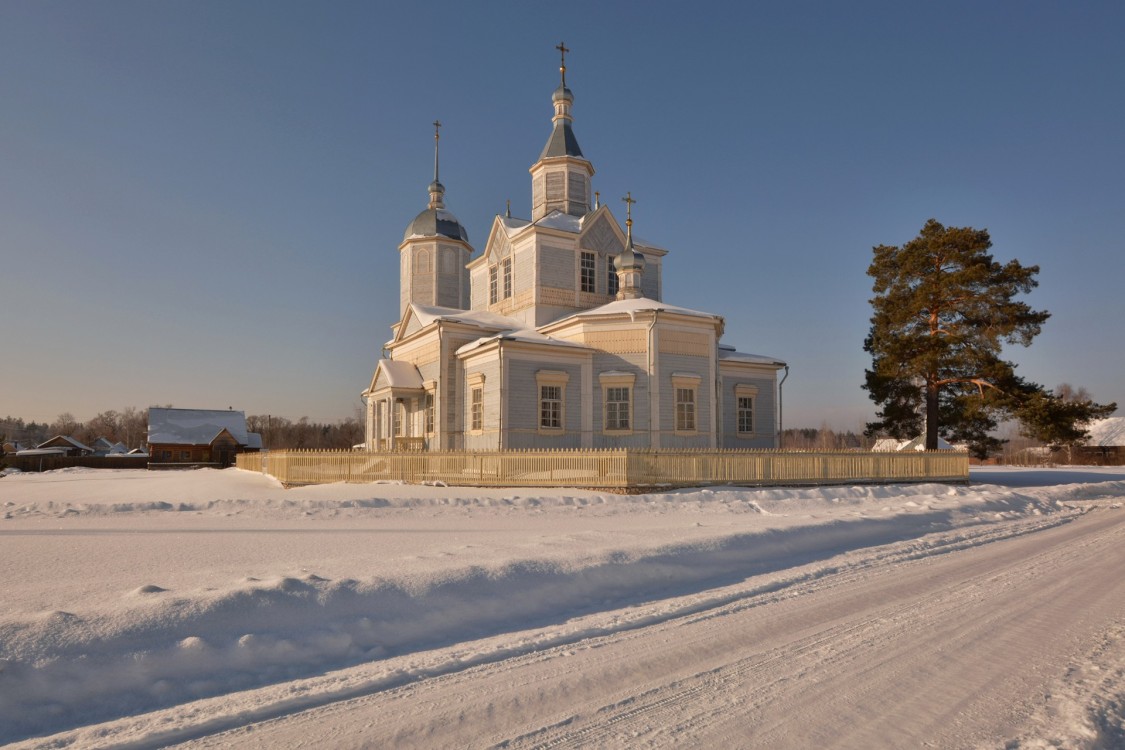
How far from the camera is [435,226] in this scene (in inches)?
1377

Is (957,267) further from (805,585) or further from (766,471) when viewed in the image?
(805,585)

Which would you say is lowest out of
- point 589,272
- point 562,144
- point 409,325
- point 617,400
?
point 617,400

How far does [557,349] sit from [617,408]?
108 inches

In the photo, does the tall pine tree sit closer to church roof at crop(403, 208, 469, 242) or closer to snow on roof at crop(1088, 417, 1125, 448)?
church roof at crop(403, 208, 469, 242)

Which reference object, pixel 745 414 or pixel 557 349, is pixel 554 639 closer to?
pixel 557 349

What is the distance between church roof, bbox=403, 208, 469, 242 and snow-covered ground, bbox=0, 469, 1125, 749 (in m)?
25.0

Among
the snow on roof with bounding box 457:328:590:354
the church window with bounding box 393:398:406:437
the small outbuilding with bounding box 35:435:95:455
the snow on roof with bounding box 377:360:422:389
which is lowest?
the small outbuilding with bounding box 35:435:95:455

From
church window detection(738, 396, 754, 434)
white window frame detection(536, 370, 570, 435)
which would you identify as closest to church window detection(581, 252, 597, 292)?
white window frame detection(536, 370, 570, 435)

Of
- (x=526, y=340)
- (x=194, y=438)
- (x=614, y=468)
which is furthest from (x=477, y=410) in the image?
(x=194, y=438)

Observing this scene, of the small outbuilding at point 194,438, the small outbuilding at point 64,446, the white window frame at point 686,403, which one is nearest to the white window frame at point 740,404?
the white window frame at point 686,403

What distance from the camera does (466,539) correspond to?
10.8m

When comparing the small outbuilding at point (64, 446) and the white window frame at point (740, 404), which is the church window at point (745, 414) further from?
the small outbuilding at point (64, 446)

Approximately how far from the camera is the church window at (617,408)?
23.5m

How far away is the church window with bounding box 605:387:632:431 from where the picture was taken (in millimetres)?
23484
